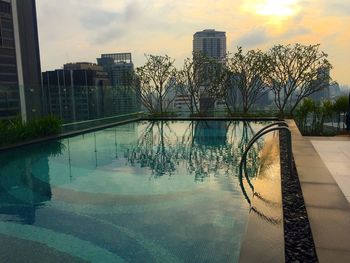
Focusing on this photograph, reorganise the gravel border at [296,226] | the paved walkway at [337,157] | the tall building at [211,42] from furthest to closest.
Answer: the tall building at [211,42] → the paved walkway at [337,157] → the gravel border at [296,226]

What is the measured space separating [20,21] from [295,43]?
60044mm

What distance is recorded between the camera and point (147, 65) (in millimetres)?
20922

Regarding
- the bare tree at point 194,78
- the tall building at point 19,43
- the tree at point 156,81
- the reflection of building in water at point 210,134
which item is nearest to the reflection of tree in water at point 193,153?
the reflection of building in water at point 210,134

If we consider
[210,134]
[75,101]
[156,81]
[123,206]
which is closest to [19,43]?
[156,81]

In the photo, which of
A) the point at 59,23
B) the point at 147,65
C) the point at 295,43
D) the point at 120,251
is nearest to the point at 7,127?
the point at 59,23

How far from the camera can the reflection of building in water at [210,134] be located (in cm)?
1092

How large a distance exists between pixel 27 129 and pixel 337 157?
9.15 m

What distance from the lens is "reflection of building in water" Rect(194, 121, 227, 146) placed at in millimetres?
10923

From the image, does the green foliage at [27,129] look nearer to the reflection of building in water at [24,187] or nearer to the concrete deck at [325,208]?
the reflection of building in water at [24,187]

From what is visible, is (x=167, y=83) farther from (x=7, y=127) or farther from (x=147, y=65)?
(x=7, y=127)

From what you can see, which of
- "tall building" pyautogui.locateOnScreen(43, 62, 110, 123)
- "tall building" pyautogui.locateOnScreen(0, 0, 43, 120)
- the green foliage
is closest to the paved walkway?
the green foliage

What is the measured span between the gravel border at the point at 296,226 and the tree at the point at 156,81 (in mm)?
17072

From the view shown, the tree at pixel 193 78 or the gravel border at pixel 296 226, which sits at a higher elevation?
the tree at pixel 193 78

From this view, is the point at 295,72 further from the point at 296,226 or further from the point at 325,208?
the point at 296,226
